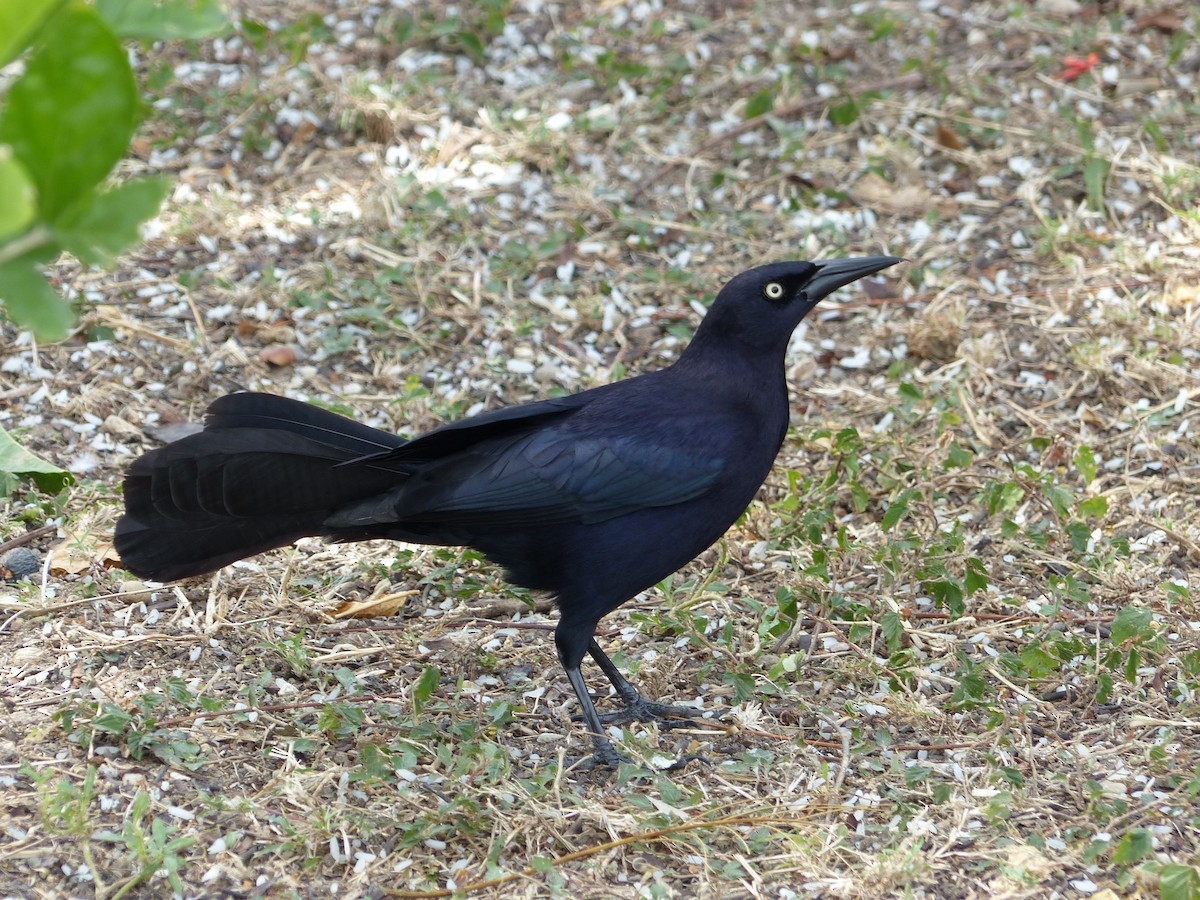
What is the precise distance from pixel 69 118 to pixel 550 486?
2205 mm

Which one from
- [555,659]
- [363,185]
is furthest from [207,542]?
[363,185]

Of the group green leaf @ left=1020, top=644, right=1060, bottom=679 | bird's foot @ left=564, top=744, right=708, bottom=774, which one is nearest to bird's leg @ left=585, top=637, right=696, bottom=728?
bird's foot @ left=564, top=744, right=708, bottom=774

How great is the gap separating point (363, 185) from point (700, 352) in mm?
2741

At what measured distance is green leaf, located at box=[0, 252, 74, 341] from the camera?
1.59 metres

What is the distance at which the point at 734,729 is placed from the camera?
3.74m

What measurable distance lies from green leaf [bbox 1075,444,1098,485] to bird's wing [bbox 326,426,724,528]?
1640 millimetres

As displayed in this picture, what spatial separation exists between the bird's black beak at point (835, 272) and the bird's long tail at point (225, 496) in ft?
4.53

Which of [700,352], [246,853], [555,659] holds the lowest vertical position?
[555,659]

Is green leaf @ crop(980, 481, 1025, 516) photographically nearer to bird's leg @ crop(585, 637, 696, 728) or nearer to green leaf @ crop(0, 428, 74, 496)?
bird's leg @ crop(585, 637, 696, 728)

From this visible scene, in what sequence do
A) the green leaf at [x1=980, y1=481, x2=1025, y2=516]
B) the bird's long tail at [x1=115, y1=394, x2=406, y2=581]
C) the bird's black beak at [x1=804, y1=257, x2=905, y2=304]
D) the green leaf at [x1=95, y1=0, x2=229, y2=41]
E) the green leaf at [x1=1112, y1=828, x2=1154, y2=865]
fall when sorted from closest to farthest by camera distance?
the green leaf at [x1=95, y1=0, x2=229, y2=41], the green leaf at [x1=1112, y1=828, x2=1154, y2=865], the bird's long tail at [x1=115, y1=394, x2=406, y2=581], the bird's black beak at [x1=804, y1=257, x2=905, y2=304], the green leaf at [x1=980, y1=481, x2=1025, y2=516]

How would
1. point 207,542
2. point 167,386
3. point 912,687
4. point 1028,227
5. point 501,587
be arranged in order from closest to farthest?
point 207,542
point 912,687
point 501,587
point 167,386
point 1028,227

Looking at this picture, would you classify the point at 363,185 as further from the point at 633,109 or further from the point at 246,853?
the point at 246,853

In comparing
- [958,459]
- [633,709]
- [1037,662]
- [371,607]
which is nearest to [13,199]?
[633,709]

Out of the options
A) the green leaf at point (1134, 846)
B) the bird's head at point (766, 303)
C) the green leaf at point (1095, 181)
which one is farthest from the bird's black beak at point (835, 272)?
the green leaf at point (1095, 181)
